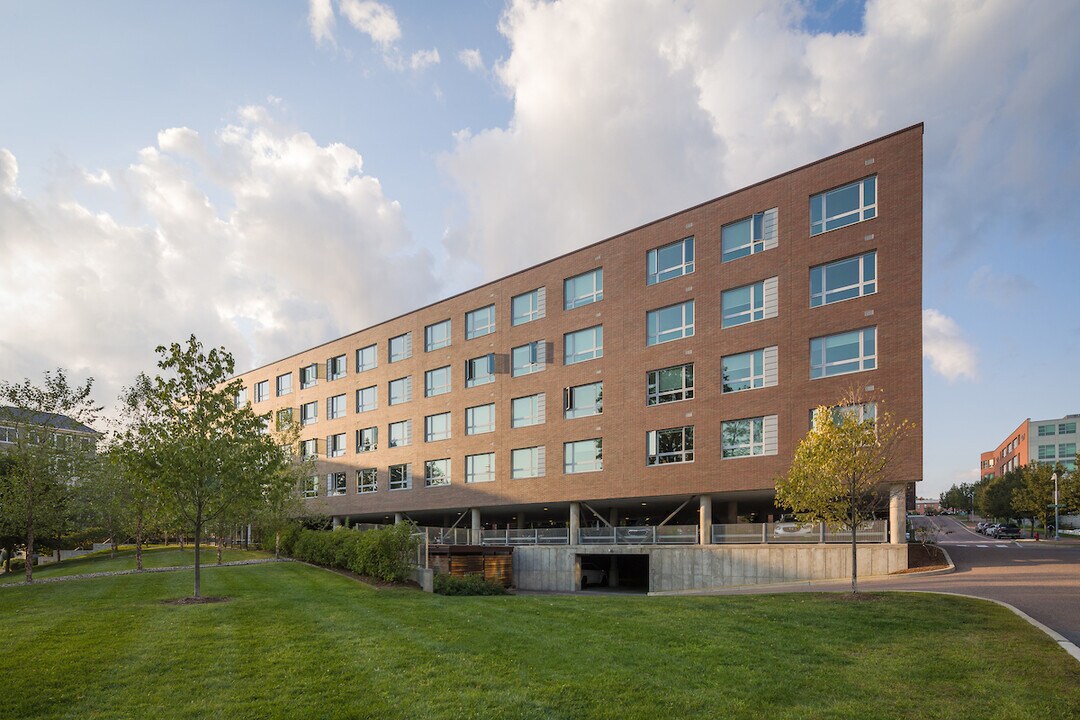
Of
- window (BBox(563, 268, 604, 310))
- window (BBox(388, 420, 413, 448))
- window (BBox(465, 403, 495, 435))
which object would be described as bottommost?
window (BBox(388, 420, 413, 448))

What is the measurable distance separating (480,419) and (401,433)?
340 inches

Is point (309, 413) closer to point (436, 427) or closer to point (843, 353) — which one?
point (436, 427)

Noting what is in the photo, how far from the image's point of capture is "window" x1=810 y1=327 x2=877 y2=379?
26922 mm

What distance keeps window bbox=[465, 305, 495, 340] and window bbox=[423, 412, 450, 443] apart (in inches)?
218

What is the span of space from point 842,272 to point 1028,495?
53.8 m

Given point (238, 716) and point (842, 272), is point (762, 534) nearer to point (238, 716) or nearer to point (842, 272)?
point (842, 272)

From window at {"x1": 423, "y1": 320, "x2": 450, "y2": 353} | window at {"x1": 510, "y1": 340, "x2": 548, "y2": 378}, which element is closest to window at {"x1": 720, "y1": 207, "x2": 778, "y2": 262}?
window at {"x1": 510, "y1": 340, "x2": 548, "y2": 378}

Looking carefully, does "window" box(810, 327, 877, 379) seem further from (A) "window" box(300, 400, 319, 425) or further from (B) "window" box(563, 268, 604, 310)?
(A) "window" box(300, 400, 319, 425)

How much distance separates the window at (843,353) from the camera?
2692 cm

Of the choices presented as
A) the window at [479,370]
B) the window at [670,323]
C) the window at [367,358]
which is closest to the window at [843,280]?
the window at [670,323]

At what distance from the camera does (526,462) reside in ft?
129

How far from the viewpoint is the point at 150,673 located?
9.98 meters

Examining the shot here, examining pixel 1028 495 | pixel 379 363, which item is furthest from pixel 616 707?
pixel 1028 495

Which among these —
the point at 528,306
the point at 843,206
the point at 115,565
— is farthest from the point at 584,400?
the point at 115,565
